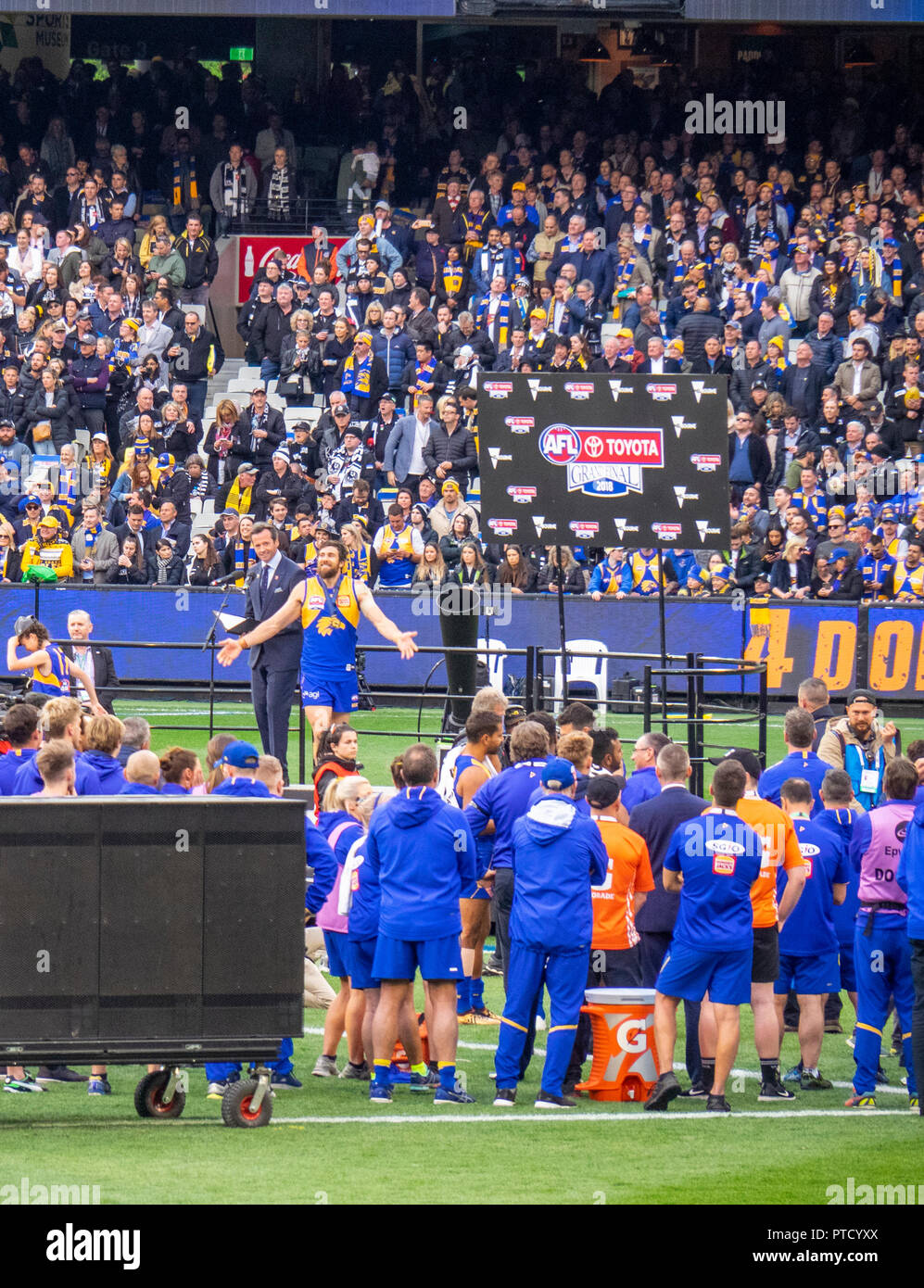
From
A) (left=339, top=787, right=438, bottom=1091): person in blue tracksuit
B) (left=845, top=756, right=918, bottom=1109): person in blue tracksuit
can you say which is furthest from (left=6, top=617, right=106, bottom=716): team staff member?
(left=845, top=756, right=918, bottom=1109): person in blue tracksuit

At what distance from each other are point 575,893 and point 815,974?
1.67 m

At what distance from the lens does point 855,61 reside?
33.6 m

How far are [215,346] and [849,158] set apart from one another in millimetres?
9790

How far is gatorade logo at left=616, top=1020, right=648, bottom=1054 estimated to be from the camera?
33.6 ft

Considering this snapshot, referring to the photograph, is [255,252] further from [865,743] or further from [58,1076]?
[58,1076]

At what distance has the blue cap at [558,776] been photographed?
32.7 feet

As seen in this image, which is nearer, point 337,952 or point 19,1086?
point 19,1086

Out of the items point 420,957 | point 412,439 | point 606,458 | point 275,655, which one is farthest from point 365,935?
point 412,439

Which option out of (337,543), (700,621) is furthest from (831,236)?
(337,543)

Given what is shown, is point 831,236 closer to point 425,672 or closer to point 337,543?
point 425,672

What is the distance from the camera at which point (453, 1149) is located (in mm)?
8836

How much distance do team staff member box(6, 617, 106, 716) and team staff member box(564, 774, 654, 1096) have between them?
5.07 meters

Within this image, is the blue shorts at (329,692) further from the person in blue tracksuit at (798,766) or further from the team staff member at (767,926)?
the team staff member at (767,926)
